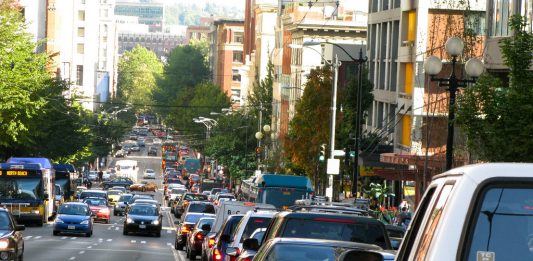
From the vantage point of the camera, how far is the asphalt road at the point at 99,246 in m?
36.8

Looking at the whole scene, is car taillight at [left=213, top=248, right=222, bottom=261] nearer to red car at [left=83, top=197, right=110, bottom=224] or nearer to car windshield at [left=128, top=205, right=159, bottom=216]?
car windshield at [left=128, top=205, right=159, bottom=216]

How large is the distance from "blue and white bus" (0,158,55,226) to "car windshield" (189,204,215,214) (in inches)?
310

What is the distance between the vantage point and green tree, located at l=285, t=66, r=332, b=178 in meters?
62.2

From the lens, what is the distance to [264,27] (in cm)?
13388

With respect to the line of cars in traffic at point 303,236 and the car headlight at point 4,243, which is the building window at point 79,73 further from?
the line of cars in traffic at point 303,236

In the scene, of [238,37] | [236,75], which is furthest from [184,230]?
[238,37]

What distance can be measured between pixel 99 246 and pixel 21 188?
1150 cm

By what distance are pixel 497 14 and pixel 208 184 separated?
234 ft

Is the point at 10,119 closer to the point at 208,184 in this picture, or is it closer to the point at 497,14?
the point at 497,14

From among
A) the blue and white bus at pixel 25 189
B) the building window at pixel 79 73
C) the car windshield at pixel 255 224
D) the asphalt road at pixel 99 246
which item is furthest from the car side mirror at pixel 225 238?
the building window at pixel 79 73

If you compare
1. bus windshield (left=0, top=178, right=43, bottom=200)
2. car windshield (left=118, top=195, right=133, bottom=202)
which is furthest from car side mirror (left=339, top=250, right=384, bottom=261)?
car windshield (left=118, top=195, right=133, bottom=202)

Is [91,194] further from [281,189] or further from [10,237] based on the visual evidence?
[10,237]

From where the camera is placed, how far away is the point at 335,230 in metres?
15.6

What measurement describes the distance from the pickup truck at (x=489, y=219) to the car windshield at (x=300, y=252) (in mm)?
7643
